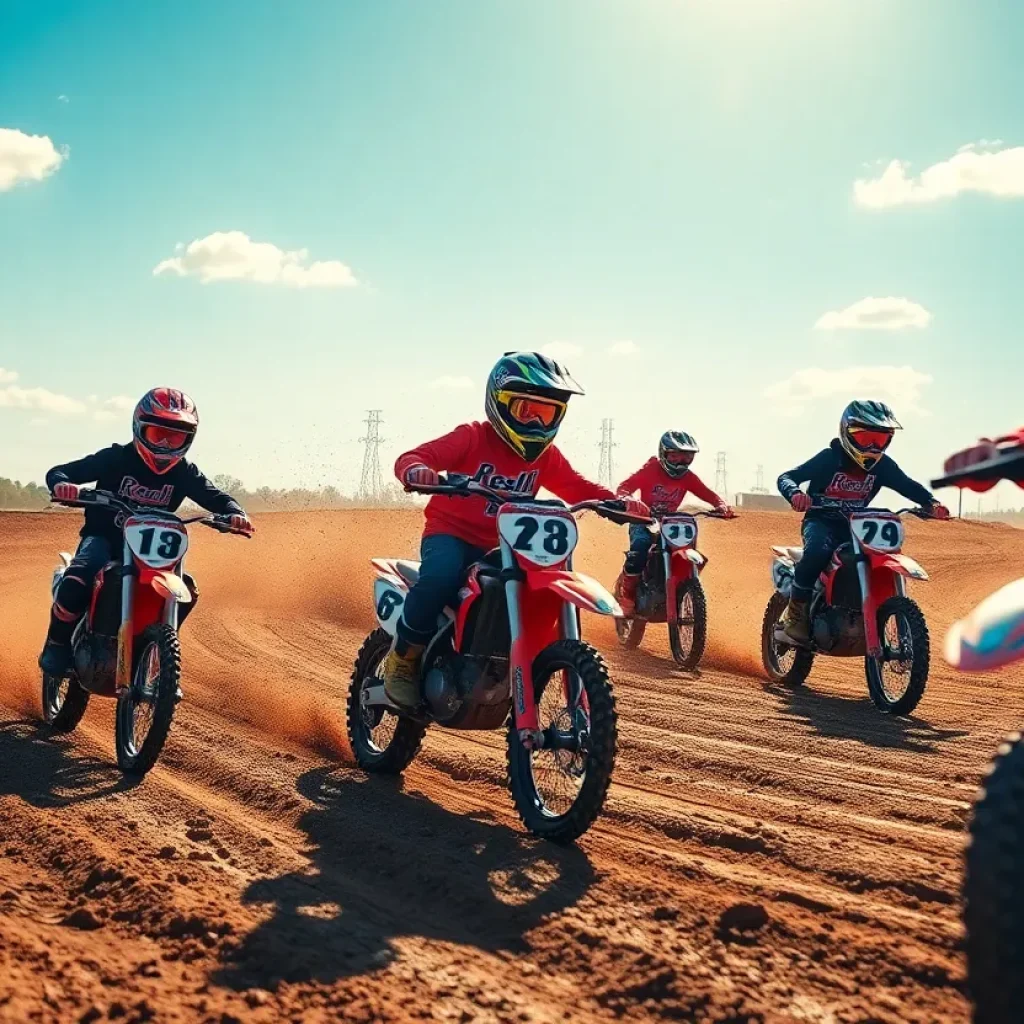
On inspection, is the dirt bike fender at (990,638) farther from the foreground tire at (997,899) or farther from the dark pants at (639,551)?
the dark pants at (639,551)

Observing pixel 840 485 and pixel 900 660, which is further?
pixel 840 485

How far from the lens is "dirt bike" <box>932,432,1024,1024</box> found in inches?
93.5

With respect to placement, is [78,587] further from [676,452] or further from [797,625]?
[676,452]

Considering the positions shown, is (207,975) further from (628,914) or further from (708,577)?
(708,577)

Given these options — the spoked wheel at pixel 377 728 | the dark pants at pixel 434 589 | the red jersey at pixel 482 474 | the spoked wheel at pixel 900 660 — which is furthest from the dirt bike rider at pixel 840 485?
the dark pants at pixel 434 589

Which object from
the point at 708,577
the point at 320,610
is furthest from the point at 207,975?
the point at 708,577

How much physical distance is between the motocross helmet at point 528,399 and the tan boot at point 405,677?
123 centimetres

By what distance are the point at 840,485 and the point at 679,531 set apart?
7.80 ft

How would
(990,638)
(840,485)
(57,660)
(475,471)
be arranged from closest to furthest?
(990,638)
(475,471)
(57,660)
(840,485)

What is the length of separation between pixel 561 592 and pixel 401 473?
116cm

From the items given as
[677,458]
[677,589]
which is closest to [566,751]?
[677,589]

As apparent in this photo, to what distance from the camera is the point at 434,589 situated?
5.88 meters

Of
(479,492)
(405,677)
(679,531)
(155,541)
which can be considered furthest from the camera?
(679,531)

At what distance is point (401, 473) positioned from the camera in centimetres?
576
